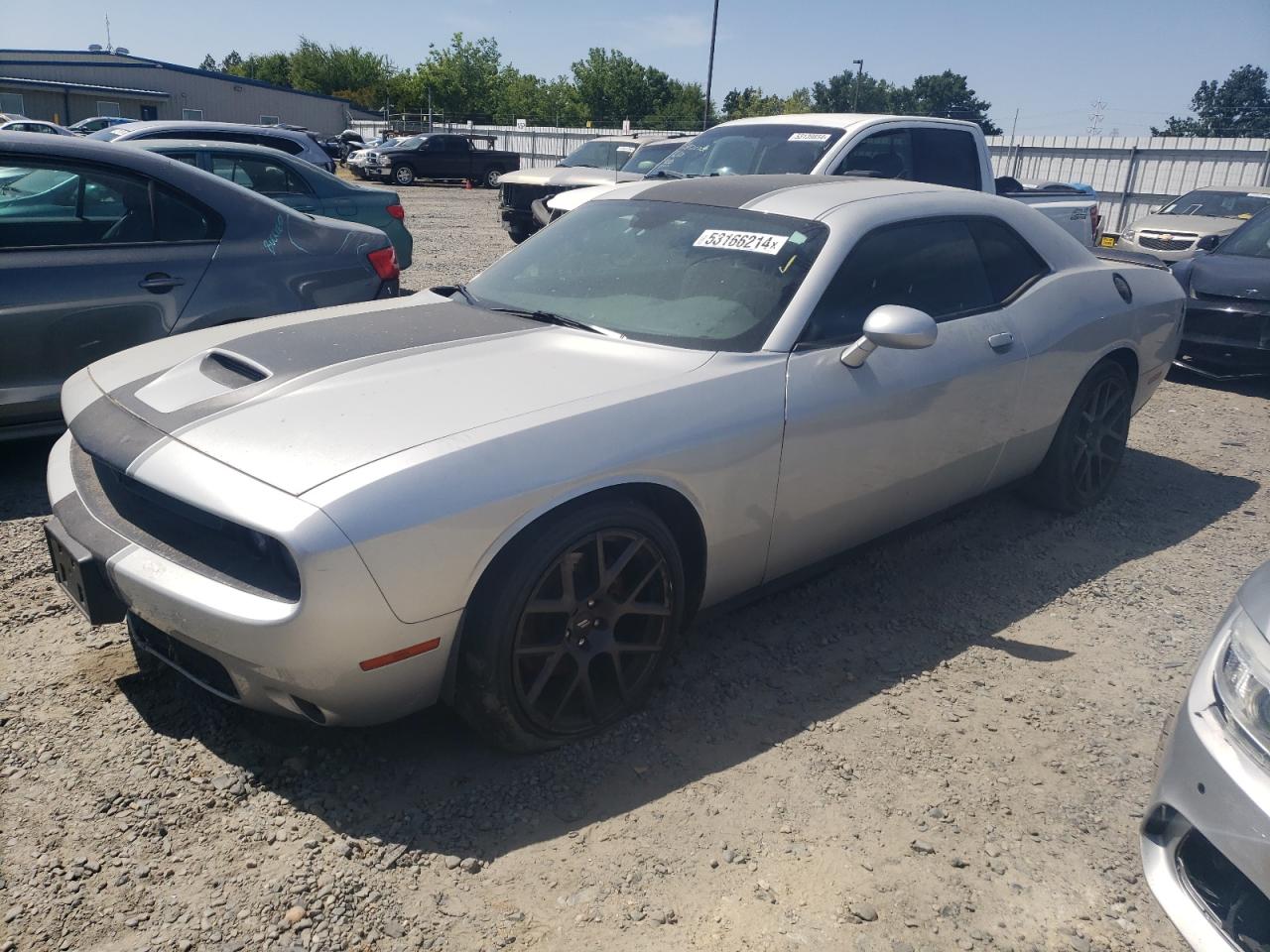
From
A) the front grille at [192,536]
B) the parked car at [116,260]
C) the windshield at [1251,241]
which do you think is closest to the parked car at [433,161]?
the windshield at [1251,241]

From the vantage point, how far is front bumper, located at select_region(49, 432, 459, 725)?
2.20 m

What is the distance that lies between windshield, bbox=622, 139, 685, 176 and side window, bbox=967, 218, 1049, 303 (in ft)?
31.8

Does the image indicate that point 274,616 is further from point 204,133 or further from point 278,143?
point 278,143

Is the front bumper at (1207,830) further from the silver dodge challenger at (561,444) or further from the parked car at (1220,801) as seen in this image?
the silver dodge challenger at (561,444)

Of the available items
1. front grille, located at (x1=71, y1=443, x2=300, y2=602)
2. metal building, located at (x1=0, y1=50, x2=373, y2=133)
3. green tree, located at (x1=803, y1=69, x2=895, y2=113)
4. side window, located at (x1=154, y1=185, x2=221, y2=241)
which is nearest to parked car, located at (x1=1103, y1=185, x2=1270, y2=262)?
side window, located at (x1=154, y1=185, x2=221, y2=241)

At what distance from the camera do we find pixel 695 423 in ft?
9.31

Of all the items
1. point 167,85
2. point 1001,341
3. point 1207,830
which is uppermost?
point 167,85

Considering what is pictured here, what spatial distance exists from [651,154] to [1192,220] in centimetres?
709

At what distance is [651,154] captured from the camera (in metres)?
14.1

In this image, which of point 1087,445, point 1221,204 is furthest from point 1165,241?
point 1087,445

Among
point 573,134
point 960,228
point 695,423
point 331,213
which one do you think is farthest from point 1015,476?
point 573,134

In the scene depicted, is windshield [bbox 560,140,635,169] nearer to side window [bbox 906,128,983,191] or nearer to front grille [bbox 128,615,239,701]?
side window [bbox 906,128,983,191]

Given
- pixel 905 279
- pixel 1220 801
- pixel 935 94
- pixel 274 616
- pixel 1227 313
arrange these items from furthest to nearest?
pixel 935 94
pixel 1227 313
pixel 905 279
pixel 274 616
pixel 1220 801

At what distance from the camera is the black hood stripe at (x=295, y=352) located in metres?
2.70
